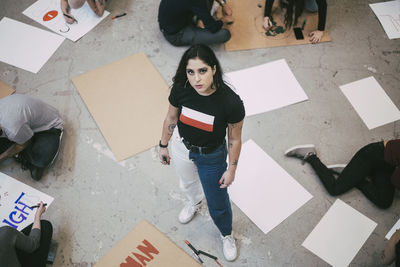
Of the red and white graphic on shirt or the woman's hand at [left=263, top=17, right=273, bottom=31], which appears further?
the woman's hand at [left=263, top=17, right=273, bottom=31]

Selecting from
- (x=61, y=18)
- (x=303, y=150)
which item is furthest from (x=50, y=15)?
(x=303, y=150)

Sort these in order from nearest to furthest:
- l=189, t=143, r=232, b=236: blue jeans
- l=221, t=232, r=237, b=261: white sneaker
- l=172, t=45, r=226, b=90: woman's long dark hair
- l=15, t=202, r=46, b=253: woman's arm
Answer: l=172, t=45, r=226, b=90: woman's long dark hair → l=189, t=143, r=232, b=236: blue jeans → l=15, t=202, r=46, b=253: woman's arm → l=221, t=232, r=237, b=261: white sneaker

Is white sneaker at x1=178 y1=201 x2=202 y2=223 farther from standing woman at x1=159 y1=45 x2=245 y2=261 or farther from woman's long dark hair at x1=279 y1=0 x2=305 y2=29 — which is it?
woman's long dark hair at x1=279 y1=0 x2=305 y2=29

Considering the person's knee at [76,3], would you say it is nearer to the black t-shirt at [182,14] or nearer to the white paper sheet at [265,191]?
the black t-shirt at [182,14]

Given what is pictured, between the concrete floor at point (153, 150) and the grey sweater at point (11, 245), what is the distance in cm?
30

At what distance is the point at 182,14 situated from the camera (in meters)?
2.29

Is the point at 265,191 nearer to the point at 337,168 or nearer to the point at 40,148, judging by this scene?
the point at 337,168

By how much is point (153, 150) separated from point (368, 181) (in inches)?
55.8

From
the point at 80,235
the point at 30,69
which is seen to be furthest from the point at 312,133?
the point at 30,69

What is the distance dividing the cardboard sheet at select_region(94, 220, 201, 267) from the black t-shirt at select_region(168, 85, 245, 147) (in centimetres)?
80

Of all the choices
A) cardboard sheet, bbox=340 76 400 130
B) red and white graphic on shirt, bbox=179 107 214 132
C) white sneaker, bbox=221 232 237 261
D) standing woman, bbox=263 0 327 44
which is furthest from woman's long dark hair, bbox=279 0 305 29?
white sneaker, bbox=221 232 237 261

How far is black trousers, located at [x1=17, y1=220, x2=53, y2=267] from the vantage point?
162 centimetres

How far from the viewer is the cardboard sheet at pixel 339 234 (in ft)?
5.98

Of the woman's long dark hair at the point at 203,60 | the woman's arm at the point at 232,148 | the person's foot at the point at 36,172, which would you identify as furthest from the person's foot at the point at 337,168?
the person's foot at the point at 36,172
